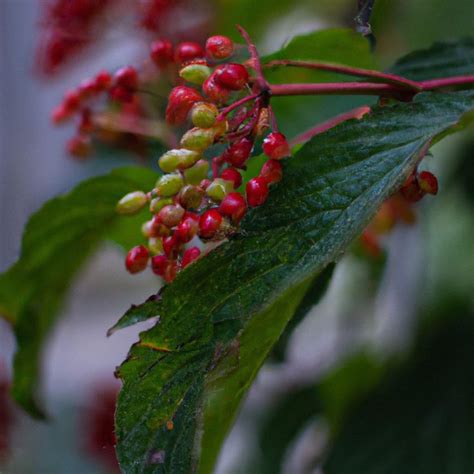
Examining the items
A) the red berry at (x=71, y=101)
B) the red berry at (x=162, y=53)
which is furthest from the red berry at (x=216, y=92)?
the red berry at (x=71, y=101)

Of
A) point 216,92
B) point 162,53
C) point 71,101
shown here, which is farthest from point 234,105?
point 71,101

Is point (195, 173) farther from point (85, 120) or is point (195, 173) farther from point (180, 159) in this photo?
point (85, 120)

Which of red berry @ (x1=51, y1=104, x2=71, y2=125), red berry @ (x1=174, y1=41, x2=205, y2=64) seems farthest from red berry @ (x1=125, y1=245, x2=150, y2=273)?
red berry @ (x1=51, y1=104, x2=71, y2=125)

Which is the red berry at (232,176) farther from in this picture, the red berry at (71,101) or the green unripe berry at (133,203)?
the red berry at (71,101)

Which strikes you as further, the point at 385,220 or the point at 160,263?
the point at 385,220

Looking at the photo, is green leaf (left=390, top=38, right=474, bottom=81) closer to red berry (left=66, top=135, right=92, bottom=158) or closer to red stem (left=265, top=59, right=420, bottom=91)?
red stem (left=265, top=59, right=420, bottom=91)

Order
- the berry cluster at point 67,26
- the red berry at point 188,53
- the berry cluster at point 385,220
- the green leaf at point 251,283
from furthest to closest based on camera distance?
the berry cluster at point 67,26, the berry cluster at point 385,220, the red berry at point 188,53, the green leaf at point 251,283

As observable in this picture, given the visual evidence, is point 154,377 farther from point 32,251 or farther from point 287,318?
point 32,251
